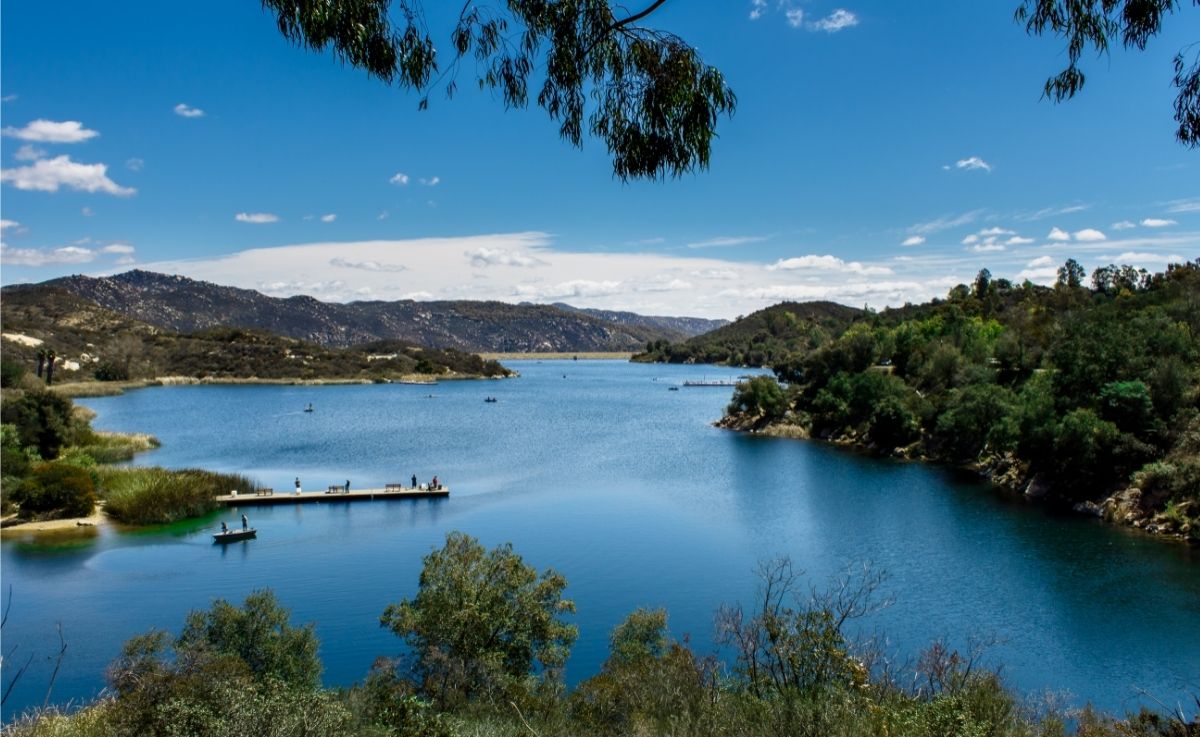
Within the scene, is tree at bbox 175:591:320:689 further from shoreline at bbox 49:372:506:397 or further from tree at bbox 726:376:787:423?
shoreline at bbox 49:372:506:397

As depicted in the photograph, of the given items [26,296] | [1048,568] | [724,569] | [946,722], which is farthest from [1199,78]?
[26,296]

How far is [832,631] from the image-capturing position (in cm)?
1269

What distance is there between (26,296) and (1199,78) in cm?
18529

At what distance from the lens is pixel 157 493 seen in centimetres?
3291

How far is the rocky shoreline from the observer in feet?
97.6

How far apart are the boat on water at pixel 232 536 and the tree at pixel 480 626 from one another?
1720 cm

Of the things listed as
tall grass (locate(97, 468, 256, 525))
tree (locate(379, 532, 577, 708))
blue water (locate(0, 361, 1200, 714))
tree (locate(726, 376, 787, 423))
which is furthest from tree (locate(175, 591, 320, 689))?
tree (locate(726, 376, 787, 423))

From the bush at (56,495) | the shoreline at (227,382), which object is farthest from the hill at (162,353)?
the bush at (56,495)

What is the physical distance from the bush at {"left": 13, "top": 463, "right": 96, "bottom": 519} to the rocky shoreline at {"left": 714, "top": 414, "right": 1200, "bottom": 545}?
42.3 metres

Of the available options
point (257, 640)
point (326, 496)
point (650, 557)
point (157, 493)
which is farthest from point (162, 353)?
point (257, 640)

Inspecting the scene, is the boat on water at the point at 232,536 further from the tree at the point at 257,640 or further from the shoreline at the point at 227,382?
the shoreline at the point at 227,382

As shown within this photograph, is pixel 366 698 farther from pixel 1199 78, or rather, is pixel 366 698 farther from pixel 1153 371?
pixel 1153 371

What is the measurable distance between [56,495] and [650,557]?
79.4ft

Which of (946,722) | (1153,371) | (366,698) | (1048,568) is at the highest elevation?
(1153,371)
